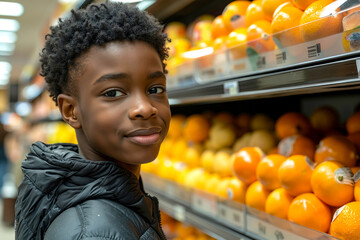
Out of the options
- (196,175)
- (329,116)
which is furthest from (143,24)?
Result: (196,175)

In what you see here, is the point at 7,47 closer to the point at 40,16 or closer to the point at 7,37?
the point at 7,37

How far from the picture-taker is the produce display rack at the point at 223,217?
3.22ft

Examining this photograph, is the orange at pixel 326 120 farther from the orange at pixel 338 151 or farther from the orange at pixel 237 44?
the orange at pixel 237 44

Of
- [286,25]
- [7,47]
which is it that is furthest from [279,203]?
[7,47]

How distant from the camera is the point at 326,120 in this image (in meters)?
1.35

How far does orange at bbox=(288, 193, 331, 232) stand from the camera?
962mm

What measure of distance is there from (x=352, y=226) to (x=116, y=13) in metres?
0.75

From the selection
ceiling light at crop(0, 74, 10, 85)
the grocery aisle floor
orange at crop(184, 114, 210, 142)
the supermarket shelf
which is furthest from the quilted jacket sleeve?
ceiling light at crop(0, 74, 10, 85)

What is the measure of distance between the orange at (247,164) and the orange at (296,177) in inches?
8.4

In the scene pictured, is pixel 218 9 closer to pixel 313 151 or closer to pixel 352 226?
pixel 313 151

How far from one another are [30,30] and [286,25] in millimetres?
8070

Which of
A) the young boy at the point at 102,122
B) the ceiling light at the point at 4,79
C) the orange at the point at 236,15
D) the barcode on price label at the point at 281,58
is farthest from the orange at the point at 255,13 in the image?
the ceiling light at the point at 4,79

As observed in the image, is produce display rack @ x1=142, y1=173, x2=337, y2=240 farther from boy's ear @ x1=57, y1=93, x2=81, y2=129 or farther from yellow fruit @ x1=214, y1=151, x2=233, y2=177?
boy's ear @ x1=57, y1=93, x2=81, y2=129

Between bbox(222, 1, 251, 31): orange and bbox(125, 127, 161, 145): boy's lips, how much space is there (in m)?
0.80
